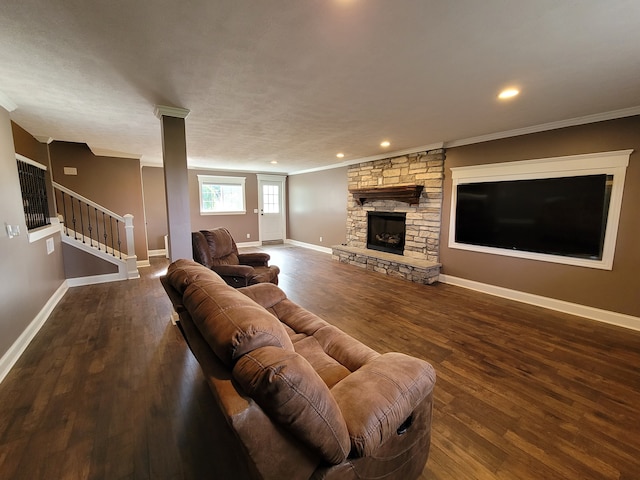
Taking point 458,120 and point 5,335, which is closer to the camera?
point 5,335

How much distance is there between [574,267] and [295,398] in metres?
4.13

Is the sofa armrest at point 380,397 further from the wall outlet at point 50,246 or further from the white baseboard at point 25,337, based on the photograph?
the wall outlet at point 50,246

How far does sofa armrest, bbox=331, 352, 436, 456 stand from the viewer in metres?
1.00

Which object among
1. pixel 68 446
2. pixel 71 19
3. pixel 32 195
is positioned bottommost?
pixel 68 446

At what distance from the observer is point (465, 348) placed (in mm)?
2631

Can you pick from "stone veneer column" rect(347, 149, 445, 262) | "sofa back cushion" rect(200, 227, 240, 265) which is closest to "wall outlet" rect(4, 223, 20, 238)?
"sofa back cushion" rect(200, 227, 240, 265)

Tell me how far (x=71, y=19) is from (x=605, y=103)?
4.41 metres

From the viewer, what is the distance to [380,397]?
1.10 m

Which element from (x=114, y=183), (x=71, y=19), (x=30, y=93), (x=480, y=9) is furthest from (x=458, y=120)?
(x=114, y=183)

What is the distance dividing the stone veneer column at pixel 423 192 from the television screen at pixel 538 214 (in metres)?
0.40

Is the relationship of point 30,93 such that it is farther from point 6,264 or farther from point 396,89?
point 396,89

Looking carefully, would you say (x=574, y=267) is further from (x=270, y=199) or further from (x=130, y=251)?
(x=270, y=199)

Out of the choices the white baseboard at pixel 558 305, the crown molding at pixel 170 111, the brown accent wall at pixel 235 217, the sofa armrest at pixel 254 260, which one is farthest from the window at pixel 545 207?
the brown accent wall at pixel 235 217

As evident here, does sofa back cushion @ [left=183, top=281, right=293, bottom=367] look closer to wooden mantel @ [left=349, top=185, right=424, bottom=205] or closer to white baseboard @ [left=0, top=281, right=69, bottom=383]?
white baseboard @ [left=0, top=281, right=69, bottom=383]
